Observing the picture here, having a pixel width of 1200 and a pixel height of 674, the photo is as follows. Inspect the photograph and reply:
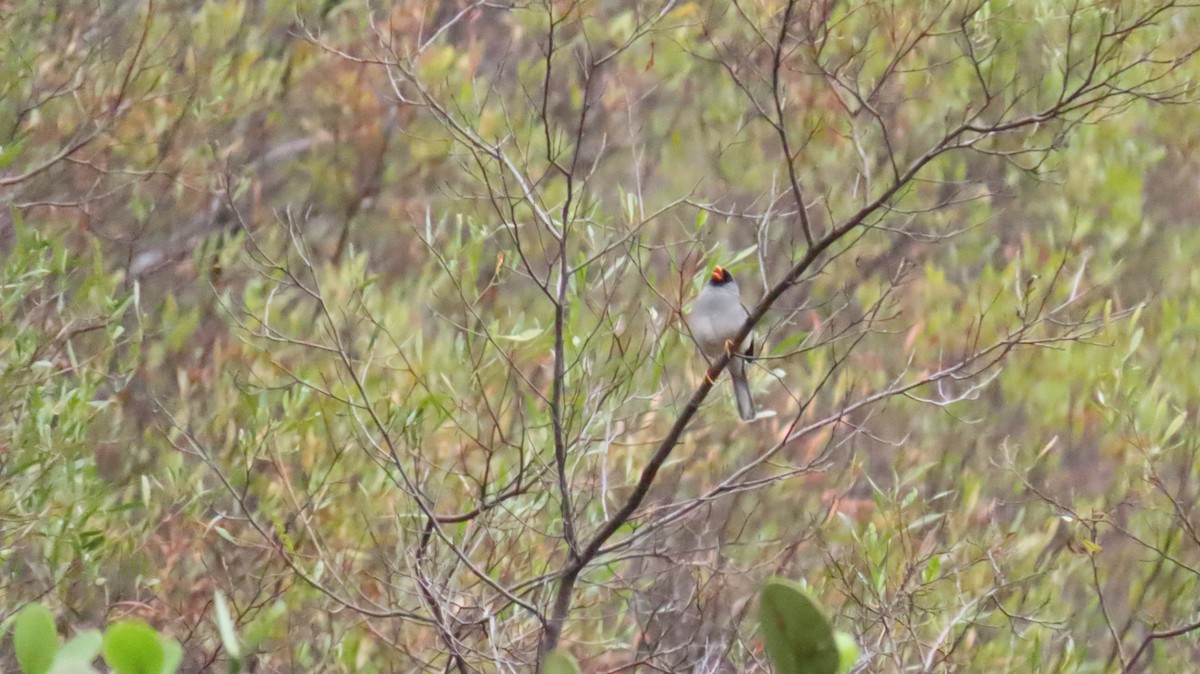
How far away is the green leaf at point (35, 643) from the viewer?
790 millimetres

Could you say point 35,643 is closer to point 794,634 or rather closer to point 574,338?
point 794,634

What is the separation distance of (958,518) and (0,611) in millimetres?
4024

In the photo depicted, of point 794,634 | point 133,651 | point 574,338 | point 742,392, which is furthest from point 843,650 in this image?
point 742,392

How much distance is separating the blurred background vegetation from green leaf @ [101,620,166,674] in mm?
2548

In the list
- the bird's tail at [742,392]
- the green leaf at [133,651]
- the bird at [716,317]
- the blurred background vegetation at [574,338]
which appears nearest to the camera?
the green leaf at [133,651]

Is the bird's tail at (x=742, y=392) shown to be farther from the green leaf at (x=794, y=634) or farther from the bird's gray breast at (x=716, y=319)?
the green leaf at (x=794, y=634)

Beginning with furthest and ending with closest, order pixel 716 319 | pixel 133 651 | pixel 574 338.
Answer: pixel 716 319 < pixel 574 338 < pixel 133 651

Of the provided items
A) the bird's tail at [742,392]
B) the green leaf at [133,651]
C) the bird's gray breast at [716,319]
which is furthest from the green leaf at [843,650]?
the bird's gray breast at [716,319]

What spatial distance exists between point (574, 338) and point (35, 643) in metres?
3.46

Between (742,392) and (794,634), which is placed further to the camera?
(742,392)

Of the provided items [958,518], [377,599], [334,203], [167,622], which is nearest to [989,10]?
[958,518]

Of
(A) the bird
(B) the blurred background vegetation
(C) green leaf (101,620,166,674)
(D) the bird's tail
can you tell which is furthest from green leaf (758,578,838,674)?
(A) the bird

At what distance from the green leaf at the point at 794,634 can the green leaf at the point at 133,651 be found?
360 mm

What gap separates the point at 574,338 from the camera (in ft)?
13.9
